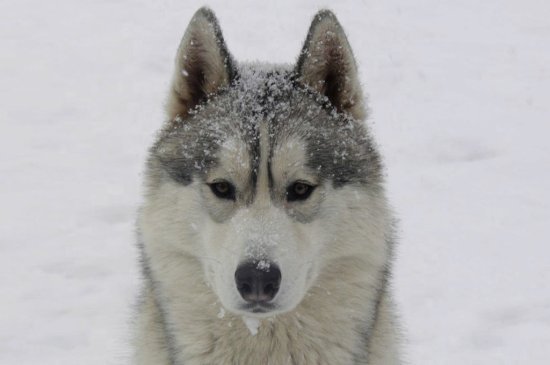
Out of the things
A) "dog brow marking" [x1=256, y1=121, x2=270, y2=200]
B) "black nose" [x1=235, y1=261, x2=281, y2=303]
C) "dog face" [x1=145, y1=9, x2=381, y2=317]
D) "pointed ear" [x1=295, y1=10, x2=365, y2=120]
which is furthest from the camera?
"pointed ear" [x1=295, y1=10, x2=365, y2=120]

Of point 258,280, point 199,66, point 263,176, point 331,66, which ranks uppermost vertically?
point 331,66

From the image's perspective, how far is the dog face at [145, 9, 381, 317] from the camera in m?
3.92

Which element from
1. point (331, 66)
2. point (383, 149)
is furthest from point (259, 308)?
point (383, 149)

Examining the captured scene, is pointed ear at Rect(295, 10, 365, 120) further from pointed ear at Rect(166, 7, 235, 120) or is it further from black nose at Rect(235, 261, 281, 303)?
black nose at Rect(235, 261, 281, 303)

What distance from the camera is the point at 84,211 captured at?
7.77m

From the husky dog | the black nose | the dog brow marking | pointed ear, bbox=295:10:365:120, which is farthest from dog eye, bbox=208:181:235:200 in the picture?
pointed ear, bbox=295:10:365:120

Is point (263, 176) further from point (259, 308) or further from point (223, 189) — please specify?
point (259, 308)

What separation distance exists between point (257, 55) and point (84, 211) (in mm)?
3886

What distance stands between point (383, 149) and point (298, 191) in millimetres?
4768

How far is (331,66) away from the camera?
4.44 metres

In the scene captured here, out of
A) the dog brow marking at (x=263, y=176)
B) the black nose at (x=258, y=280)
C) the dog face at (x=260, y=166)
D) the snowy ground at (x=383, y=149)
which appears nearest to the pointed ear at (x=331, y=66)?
the dog face at (x=260, y=166)

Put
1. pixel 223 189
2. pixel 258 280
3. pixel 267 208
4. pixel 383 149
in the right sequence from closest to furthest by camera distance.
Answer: pixel 258 280 < pixel 267 208 < pixel 223 189 < pixel 383 149

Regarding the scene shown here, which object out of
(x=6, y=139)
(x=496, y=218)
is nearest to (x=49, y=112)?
(x=6, y=139)

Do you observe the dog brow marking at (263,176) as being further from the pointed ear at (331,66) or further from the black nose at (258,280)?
the pointed ear at (331,66)
